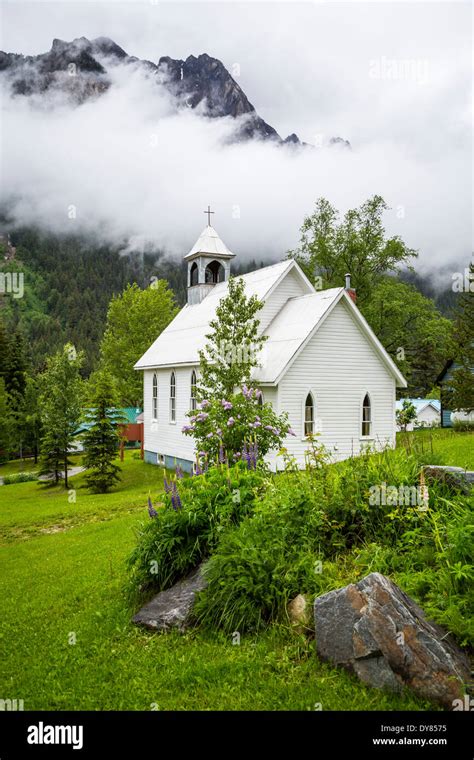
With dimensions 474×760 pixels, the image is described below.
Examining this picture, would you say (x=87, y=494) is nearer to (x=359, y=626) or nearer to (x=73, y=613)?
(x=73, y=613)

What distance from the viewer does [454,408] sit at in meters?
34.6

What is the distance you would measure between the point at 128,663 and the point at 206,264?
93.2 ft

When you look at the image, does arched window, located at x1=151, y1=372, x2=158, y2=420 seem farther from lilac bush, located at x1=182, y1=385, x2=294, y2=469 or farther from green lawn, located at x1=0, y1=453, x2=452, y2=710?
green lawn, located at x1=0, y1=453, x2=452, y2=710

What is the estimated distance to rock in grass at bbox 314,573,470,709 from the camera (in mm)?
5147

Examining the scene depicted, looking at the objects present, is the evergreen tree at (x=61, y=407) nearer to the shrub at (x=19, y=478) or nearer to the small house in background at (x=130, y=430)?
the small house in background at (x=130, y=430)

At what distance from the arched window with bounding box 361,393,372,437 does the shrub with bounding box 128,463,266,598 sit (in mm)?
15546

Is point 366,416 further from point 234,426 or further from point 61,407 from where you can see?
point 61,407

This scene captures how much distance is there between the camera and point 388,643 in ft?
A: 17.4

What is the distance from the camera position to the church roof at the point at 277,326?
21406 mm

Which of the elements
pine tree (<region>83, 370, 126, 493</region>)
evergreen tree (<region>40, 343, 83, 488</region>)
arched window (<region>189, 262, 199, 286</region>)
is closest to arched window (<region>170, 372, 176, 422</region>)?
pine tree (<region>83, 370, 126, 493</region>)

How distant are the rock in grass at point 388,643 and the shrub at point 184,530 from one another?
2.25 m

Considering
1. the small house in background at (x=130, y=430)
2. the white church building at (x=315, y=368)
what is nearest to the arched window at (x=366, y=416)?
the white church building at (x=315, y=368)

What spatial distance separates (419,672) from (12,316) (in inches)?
6685
